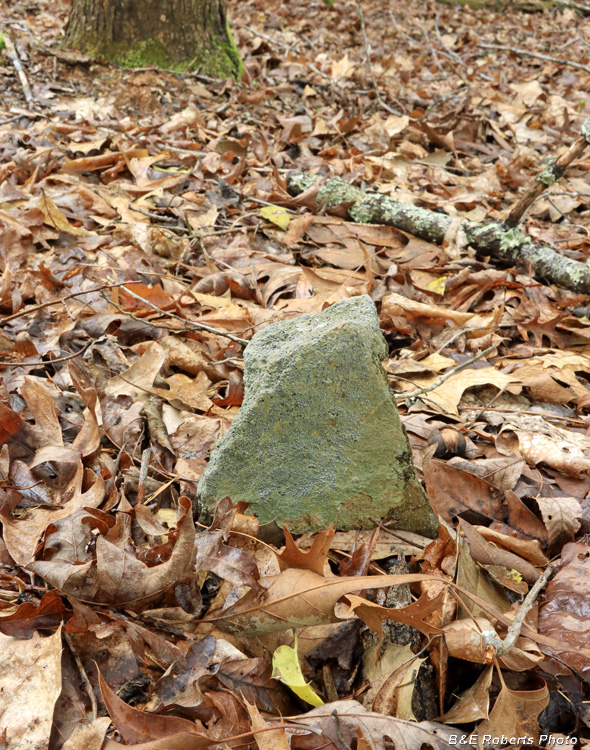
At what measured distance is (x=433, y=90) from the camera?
250 inches

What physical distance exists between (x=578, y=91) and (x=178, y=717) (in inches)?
297

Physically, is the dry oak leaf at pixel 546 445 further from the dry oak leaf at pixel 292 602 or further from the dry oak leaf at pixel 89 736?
the dry oak leaf at pixel 89 736

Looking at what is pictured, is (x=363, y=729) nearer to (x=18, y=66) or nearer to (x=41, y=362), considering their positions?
(x=41, y=362)

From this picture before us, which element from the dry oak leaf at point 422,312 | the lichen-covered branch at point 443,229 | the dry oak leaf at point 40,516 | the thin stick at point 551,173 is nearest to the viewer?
the dry oak leaf at point 40,516

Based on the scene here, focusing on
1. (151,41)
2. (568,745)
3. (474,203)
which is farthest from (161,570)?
(151,41)

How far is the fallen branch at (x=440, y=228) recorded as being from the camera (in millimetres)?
3250

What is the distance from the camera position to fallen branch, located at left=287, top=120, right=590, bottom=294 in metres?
3.25

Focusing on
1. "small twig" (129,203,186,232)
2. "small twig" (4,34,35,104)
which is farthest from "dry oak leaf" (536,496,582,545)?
"small twig" (4,34,35,104)

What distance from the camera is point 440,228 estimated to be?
3502 millimetres

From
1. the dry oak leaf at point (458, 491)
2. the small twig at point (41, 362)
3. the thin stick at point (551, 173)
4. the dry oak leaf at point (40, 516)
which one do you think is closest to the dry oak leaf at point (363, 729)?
the dry oak leaf at point (458, 491)

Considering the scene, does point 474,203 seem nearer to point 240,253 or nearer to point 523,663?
→ point 240,253

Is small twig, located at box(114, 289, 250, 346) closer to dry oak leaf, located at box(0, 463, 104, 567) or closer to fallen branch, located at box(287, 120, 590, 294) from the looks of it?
dry oak leaf, located at box(0, 463, 104, 567)

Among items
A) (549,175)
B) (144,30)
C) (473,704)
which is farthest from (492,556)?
(144,30)

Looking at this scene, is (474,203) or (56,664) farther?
(474,203)
